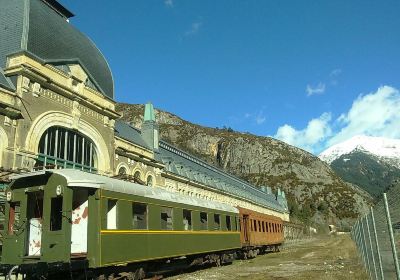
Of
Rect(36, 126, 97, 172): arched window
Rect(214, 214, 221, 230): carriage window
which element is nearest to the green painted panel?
Rect(214, 214, 221, 230): carriage window

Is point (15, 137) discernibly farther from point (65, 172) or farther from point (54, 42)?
point (65, 172)

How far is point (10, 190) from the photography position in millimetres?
14203

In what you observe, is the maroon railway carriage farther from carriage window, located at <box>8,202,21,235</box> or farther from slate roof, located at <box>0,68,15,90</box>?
carriage window, located at <box>8,202,21,235</box>

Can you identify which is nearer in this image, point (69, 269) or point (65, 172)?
point (69, 269)

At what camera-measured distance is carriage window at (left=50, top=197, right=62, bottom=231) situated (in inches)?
516

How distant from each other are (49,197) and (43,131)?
1150cm

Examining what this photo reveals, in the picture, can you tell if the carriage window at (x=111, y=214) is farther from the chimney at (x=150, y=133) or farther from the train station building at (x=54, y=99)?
the chimney at (x=150, y=133)

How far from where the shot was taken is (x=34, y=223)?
13641mm

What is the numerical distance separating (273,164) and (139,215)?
5933 inches

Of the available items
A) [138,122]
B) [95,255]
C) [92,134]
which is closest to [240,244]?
[92,134]

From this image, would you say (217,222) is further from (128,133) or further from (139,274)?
(128,133)

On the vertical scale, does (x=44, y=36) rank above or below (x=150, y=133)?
above

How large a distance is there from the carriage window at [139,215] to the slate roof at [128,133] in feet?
57.1

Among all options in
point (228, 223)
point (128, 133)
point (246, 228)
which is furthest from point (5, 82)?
point (246, 228)
